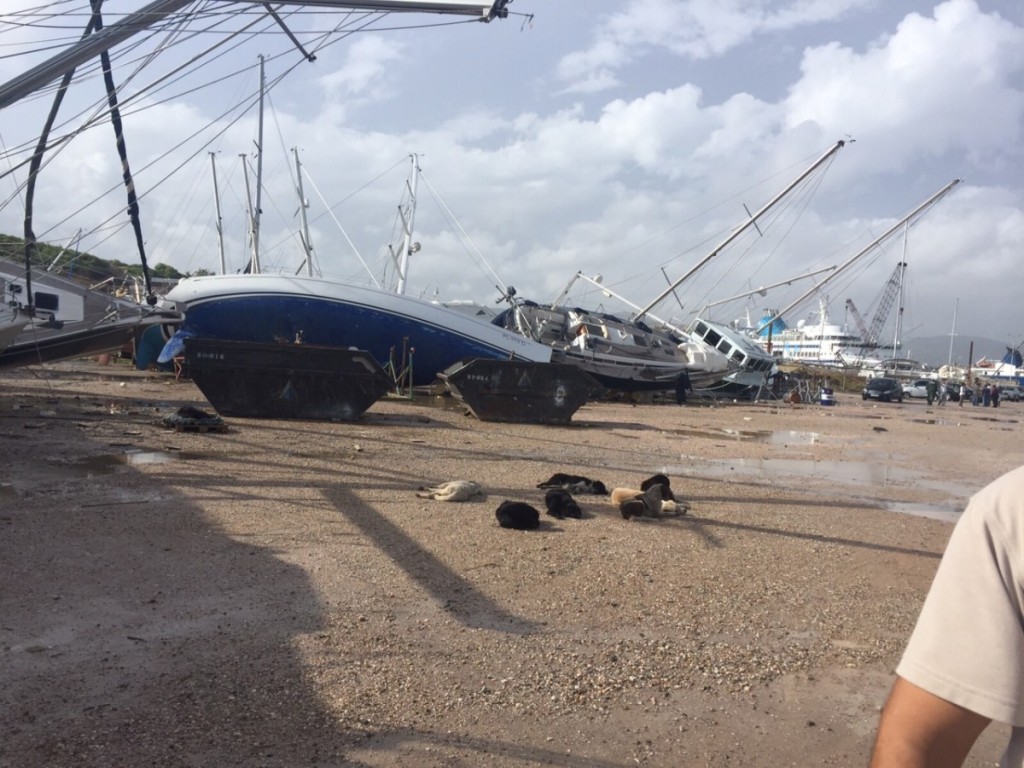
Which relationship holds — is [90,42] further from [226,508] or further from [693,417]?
[693,417]

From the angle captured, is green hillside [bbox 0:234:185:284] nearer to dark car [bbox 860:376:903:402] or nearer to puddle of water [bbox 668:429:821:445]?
puddle of water [bbox 668:429:821:445]

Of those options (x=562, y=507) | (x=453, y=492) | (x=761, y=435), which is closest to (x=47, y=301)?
(x=453, y=492)

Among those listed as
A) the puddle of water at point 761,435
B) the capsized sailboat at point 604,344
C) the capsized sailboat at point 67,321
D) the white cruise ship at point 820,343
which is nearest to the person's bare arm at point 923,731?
the capsized sailboat at point 67,321

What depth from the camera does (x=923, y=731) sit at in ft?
5.62

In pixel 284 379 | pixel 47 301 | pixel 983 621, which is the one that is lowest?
pixel 284 379

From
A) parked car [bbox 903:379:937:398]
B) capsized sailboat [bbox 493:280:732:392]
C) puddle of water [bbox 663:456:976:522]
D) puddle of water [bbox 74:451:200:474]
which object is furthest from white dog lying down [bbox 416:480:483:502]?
parked car [bbox 903:379:937:398]

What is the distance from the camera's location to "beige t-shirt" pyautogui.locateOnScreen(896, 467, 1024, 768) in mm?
1646

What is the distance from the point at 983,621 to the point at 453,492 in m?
8.21

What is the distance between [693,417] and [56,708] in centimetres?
2418

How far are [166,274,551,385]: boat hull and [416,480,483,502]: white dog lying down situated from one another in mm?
15148

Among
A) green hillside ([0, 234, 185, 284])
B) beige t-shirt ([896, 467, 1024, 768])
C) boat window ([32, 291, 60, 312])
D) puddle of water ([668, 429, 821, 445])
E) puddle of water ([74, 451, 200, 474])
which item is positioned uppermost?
green hillside ([0, 234, 185, 284])

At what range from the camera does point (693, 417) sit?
2708cm

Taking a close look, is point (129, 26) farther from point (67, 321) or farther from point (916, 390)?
point (916, 390)

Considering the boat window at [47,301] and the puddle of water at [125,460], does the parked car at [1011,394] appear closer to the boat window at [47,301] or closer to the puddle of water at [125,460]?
the boat window at [47,301]
